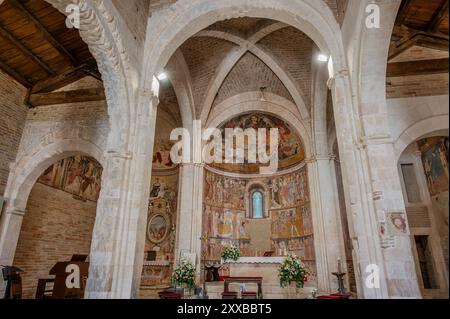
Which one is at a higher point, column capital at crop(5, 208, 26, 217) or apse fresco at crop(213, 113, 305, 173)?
apse fresco at crop(213, 113, 305, 173)

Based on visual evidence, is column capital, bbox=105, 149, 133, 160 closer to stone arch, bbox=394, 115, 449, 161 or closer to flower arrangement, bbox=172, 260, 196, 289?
flower arrangement, bbox=172, 260, 196, 289

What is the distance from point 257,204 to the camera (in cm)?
1372

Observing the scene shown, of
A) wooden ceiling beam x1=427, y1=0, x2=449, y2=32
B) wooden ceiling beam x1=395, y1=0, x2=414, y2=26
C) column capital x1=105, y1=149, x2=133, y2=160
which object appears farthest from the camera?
wooden ceiling beam x1=395, y1=0, x2=414, y2=26

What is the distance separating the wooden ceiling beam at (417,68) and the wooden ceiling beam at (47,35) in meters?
8.90

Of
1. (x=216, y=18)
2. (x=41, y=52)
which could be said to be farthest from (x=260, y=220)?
(x=41, y=52)

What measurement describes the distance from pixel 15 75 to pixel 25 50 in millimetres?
1119

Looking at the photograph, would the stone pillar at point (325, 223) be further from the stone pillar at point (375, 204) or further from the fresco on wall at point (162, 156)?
the fresco on wall at point (162, 156)

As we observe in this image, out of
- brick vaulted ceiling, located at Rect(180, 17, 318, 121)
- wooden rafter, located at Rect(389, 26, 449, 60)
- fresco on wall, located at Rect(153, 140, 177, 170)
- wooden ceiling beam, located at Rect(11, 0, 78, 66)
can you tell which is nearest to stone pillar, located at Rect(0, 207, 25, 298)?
wooden ceiling beam, located at Rect(11, 0, 78, 66)

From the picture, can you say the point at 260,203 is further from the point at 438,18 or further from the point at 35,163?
the point at 438,18

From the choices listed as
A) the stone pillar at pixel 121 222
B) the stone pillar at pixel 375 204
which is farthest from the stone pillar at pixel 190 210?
the stone pillar at pixel 375 204

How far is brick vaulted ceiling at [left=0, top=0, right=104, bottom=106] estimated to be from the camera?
674 cm

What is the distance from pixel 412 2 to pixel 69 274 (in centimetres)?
1167

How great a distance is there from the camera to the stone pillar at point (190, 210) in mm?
10188
